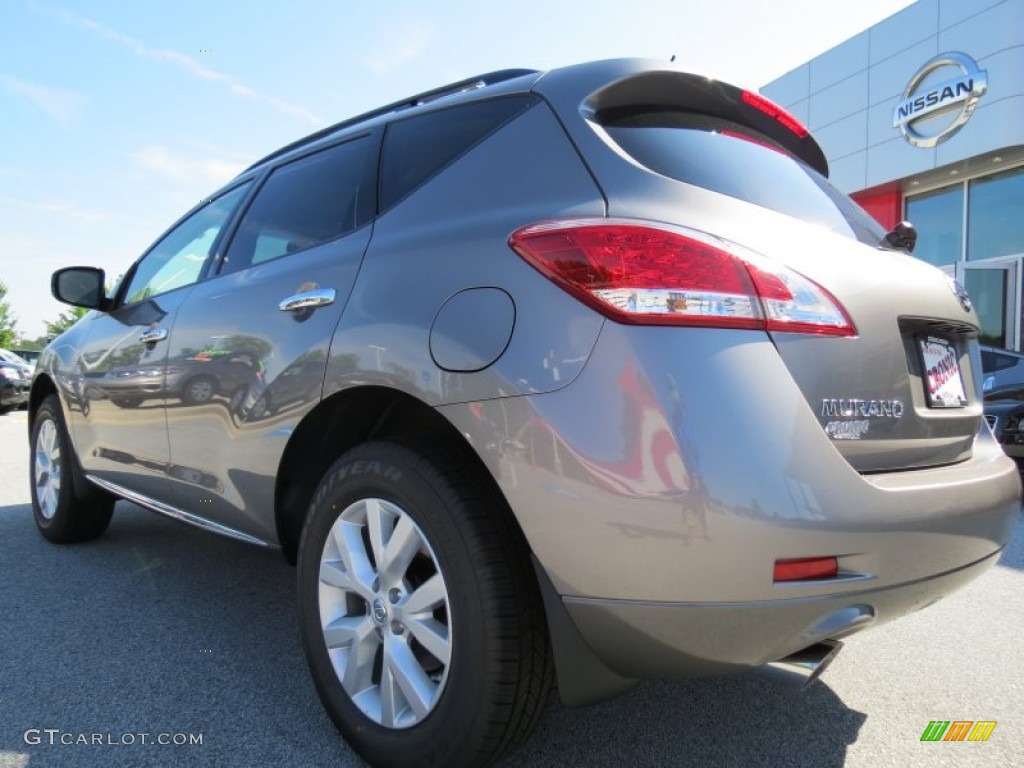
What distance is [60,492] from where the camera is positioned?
3.87 m

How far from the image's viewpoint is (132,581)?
3.30 metres

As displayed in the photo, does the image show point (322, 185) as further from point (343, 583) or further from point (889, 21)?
point (889, 21)

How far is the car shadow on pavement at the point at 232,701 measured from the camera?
74.8 inches

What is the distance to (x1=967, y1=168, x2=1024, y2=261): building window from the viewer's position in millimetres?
12922

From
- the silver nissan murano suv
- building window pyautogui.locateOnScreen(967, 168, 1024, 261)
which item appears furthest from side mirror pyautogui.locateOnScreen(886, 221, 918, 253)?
building window pyautogui.locateOnScreen(967, 168, 1024, 261)

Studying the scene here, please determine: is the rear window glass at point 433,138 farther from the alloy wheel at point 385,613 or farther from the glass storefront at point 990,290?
the glass storefront at point 990,290

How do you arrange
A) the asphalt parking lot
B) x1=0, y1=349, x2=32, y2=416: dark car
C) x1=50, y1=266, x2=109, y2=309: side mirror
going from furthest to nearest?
x1=0, y1=349, x2=32, y2=416: dark car, x1=50, y1=266, x2=109, y2=309: side mirror, the asphalt parking lot

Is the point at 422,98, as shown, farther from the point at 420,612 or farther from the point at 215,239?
the point at 420,612

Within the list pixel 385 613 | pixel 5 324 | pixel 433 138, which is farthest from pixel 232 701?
pixel 5 324

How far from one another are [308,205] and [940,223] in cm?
1511

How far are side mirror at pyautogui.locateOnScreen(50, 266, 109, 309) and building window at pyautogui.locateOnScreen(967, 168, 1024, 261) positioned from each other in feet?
47.0

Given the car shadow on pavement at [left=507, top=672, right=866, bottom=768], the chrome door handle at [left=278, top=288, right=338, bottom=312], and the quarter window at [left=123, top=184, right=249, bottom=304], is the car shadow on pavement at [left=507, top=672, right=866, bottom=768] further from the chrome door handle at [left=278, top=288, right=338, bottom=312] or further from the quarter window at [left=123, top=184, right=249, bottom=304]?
Result: the quarter window at [left=123, top=184, right=249, bottom=304]

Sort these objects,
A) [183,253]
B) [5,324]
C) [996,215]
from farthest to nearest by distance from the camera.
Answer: [5,324] → [996,215] → [183,253]

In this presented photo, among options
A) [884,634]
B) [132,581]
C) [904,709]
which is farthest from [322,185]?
[884,634]
